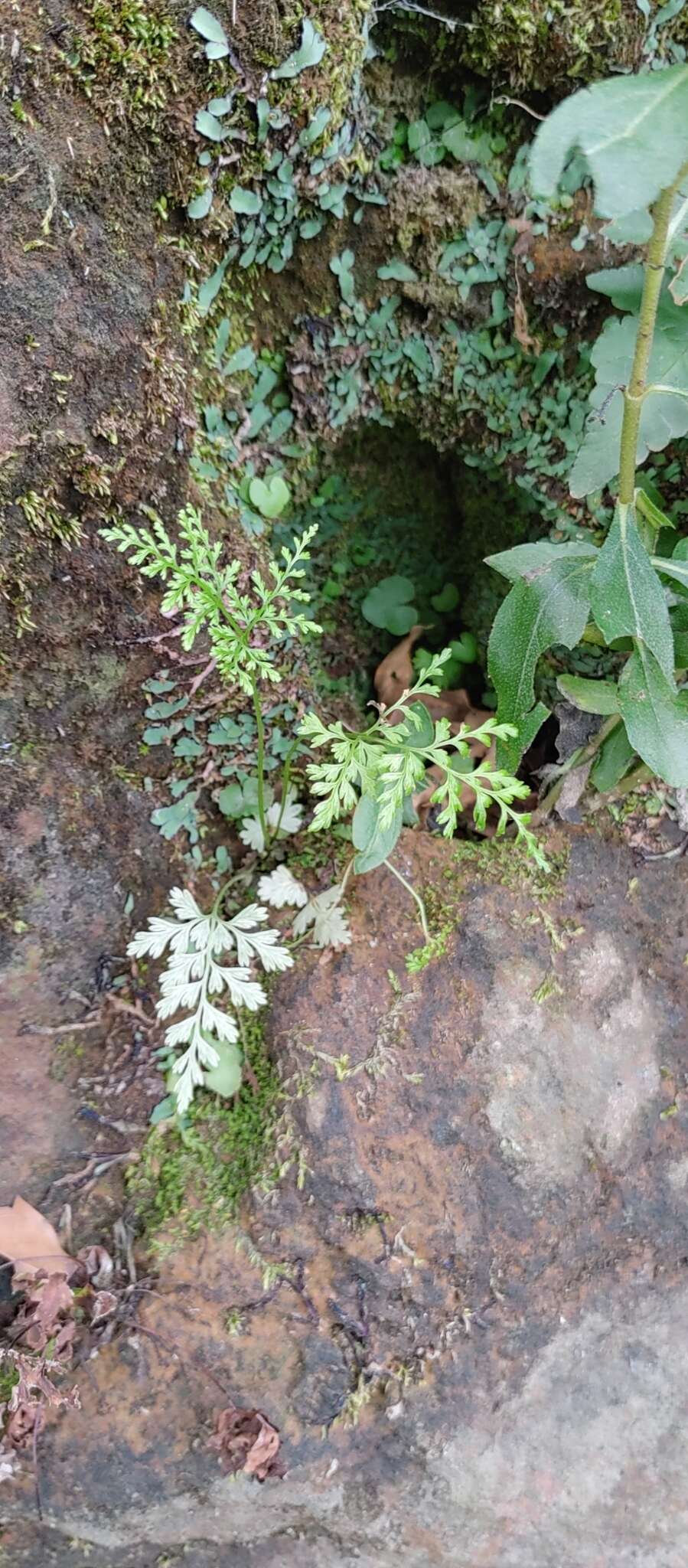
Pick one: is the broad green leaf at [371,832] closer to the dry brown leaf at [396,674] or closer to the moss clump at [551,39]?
the dry brown leaf at [396,674]

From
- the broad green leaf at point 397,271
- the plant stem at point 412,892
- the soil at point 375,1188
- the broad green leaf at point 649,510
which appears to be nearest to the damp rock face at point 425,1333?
the soil at point 375,1188

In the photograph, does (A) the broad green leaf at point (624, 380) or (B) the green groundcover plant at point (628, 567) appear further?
(A) the broad green leaf at point (624, 380)

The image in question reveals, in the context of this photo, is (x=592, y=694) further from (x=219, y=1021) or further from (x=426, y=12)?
(x=426, y=12)

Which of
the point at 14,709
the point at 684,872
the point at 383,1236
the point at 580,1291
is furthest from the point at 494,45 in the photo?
the point at 580,1291

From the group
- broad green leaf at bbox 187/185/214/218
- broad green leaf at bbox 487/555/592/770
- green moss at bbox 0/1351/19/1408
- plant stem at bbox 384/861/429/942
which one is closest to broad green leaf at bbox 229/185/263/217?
broad green leaf at bbox 187/185/214/218

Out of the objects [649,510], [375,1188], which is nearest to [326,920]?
[375,1188]

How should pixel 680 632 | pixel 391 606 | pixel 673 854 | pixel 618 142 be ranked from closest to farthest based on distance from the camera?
pixel 618 142
pixel 680 632
pixel 673 854
pixel 391 606
